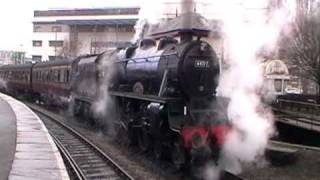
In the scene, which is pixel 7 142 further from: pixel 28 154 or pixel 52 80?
pixel 52 80

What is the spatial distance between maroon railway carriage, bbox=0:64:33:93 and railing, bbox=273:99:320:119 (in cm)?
2182

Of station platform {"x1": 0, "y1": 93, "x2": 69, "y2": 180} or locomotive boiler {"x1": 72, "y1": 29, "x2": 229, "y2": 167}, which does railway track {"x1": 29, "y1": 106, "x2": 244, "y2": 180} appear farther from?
locomotive boiler {"x1": 72, "y1": 29, "x2": 229, "y2": 167}

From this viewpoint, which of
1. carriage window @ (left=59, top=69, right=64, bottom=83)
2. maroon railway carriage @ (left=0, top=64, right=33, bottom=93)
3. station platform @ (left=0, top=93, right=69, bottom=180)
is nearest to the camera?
station platform @ (left=0, top=93, right=69, bottom=180)

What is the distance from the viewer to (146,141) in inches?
637

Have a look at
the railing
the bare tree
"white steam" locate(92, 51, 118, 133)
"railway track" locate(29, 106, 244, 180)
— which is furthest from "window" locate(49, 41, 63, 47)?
"white steam" locate(92, 51, 118, 133)

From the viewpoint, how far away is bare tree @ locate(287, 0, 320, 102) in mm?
26547

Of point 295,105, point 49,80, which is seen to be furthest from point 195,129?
point 49,80

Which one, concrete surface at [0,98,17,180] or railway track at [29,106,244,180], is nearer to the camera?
concrete surface at [0,98,17,180]

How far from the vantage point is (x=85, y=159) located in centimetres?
1609

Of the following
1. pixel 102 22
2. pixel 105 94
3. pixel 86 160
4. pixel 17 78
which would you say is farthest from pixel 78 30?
pixel 86 160

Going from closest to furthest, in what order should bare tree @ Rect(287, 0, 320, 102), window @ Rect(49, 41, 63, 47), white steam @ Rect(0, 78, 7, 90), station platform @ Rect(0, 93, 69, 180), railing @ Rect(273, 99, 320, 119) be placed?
station platform @ Rect(0, 93, 69, 180), bare tree @ Rect(287, 0, 320, 102), railing @ Rect(273, 99, 320, 119), white steam @ Rect(0, 78, 7, 90), window @ Rect(49, 41, 63, 47)

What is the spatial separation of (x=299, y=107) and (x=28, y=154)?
21.7m

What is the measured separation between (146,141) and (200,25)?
4.12 meters

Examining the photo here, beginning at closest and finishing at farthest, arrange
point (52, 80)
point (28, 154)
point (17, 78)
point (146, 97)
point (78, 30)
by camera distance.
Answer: point (28, 154)
point (146, 97)
point (52, 80)
point (17, 78)
point (78, 30)
